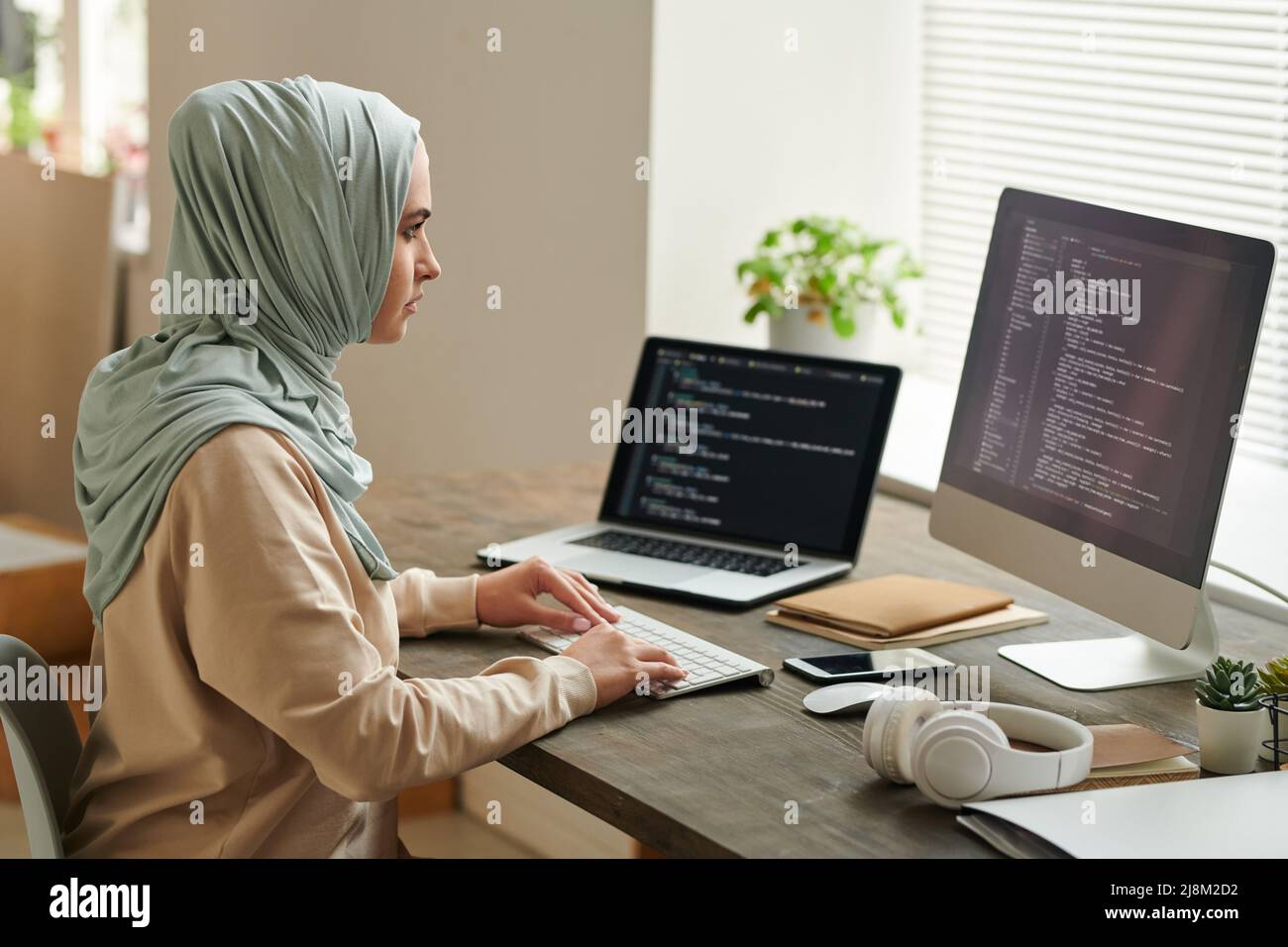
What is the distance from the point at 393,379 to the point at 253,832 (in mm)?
1810

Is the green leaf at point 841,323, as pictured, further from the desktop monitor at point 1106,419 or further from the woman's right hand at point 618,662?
the woman's right hand at point 618,662

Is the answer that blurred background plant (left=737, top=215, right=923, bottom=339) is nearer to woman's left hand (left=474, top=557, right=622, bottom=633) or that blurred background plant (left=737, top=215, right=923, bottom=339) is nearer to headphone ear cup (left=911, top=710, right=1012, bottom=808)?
woman's left hand (left=474, top=557, right=622, bottom=633)

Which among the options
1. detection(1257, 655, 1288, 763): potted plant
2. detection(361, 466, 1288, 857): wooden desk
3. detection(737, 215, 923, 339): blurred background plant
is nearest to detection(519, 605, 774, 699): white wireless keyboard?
detection(361, 466, 1288, 857): wooden desk

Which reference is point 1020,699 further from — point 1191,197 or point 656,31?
point 656,31

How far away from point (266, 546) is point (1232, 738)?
0.82 meters

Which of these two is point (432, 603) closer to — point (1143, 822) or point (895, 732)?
point (895, 732)

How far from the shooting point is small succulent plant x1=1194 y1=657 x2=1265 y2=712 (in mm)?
1323

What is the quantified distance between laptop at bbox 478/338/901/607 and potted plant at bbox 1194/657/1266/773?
58 centimetres

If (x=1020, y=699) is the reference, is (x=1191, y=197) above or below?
above

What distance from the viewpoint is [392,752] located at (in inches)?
48.5

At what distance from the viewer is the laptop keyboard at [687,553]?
187 cm

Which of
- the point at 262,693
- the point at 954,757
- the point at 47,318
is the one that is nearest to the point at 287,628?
the point at 262,693

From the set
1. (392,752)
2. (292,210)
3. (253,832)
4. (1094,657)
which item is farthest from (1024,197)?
(253,832)

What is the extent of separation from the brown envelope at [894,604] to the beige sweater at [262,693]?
1.25 ft
